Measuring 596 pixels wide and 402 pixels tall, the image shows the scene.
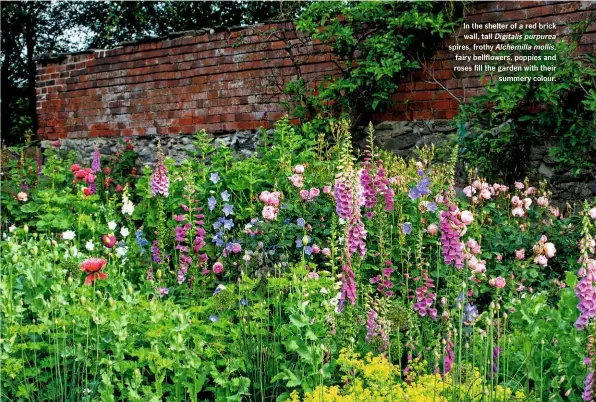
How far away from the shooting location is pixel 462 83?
618 centimetres

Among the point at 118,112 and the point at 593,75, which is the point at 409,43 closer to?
the point at 593,75

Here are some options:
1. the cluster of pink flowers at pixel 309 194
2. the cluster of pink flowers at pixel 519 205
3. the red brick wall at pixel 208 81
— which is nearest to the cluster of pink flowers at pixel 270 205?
the cluster of pink flowers at pixel 309 194

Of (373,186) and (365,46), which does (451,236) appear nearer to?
(373,186)

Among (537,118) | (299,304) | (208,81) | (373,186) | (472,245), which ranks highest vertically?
(208,81)

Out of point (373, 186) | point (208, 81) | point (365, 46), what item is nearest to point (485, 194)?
point (373, 186)

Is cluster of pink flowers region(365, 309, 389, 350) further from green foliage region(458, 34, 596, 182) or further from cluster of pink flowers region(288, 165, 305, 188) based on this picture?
green foliage region(458, 34, 596, 182)

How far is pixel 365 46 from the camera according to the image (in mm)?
6574

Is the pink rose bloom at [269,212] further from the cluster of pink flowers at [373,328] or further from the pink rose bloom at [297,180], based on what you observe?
the cluster of pink flowers at [373,328]

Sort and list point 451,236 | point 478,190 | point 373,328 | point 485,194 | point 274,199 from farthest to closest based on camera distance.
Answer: point 478,190 → point 485,194 → point 274,199 → point 373,328 → point 451,236

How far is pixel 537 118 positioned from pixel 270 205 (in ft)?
9.77

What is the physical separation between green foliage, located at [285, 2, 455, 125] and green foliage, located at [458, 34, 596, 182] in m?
0.85

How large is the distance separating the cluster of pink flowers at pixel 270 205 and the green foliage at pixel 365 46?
8.89 ft

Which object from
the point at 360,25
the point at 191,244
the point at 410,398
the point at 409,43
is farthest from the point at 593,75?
the point at 410,398

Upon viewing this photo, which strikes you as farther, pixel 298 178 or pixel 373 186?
pixel 298 178
